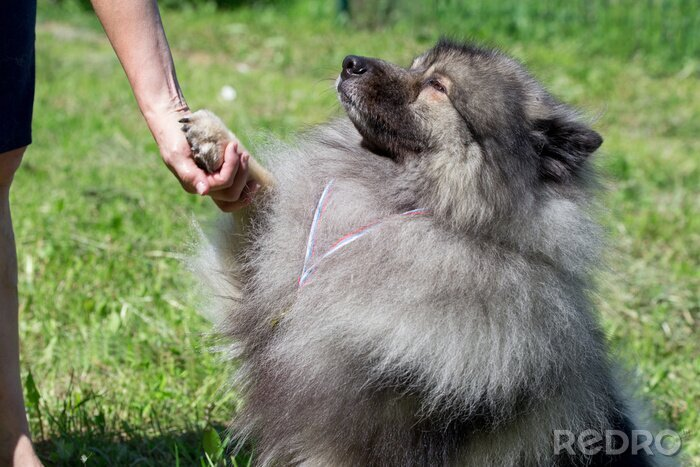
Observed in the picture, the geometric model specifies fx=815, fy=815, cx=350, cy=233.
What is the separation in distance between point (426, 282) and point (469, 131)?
1.71ft

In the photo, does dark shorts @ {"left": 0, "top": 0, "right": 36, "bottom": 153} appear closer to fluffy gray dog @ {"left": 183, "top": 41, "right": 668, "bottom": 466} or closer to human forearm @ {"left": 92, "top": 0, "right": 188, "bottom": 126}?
human forearm @ {"left": 92, "top": 0, "right": 188, "bottom": 126}

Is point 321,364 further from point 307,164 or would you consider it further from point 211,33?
point 211,33

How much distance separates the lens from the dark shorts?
2.21 m

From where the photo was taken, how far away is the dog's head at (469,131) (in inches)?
98.8

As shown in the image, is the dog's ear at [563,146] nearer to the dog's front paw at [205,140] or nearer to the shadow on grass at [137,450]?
the dog's front paw at [205,140]

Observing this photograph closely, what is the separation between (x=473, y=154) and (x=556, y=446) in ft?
3.03

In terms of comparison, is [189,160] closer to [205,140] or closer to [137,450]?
[205,140]

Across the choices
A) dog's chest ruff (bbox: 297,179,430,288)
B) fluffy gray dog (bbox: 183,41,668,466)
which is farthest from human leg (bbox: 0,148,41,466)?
dog's chest ruff (bbox: 297,179,430,288)

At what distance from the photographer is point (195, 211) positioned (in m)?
4.88

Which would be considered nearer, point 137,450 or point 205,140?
point 205,140

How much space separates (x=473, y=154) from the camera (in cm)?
255

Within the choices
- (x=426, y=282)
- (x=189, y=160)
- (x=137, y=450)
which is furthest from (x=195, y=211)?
(x=426, y=282)

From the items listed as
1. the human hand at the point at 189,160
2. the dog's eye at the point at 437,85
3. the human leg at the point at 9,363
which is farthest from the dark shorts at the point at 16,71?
the dog's eye at the point at 437,85

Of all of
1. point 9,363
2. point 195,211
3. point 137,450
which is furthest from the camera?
point 195,211
